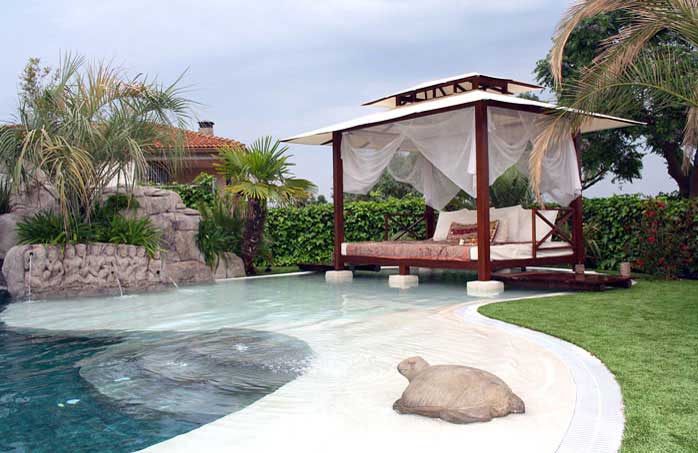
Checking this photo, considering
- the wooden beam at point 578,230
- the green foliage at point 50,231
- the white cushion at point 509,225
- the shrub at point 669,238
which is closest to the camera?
the shrub at point 669,238

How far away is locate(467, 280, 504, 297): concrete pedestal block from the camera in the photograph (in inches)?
330

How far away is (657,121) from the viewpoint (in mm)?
13141

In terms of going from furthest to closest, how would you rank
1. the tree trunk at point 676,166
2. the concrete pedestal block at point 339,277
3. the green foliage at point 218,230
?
the tree trunk at point 676,166 → the green foliage at point 218,230 → the concrete pedestal block at point 339,277

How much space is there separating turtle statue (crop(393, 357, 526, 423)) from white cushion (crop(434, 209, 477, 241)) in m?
7.98

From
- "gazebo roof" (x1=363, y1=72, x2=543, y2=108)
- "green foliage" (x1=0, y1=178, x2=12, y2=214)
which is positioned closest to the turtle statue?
"gazebo roof" (x1=363, y1=72, x2=543, y2=108)

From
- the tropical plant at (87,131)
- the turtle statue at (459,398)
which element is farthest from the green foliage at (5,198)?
the turtle statue at (459,398)

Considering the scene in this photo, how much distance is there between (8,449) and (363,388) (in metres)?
1.89

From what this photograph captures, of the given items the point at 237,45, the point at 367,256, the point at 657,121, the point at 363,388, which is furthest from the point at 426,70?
the point at 363,388

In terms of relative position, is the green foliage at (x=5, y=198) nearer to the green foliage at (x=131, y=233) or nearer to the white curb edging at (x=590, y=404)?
the green foliage at (x=131, y=233)

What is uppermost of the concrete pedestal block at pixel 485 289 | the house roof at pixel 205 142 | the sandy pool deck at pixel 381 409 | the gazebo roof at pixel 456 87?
the house roof at pixel 205 142

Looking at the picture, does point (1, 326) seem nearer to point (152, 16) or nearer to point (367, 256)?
point (367, 256)

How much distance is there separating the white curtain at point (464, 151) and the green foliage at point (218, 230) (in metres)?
2.62

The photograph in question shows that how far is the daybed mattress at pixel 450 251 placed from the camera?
29.0 feet

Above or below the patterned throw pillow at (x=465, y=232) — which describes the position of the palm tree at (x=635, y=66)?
above
